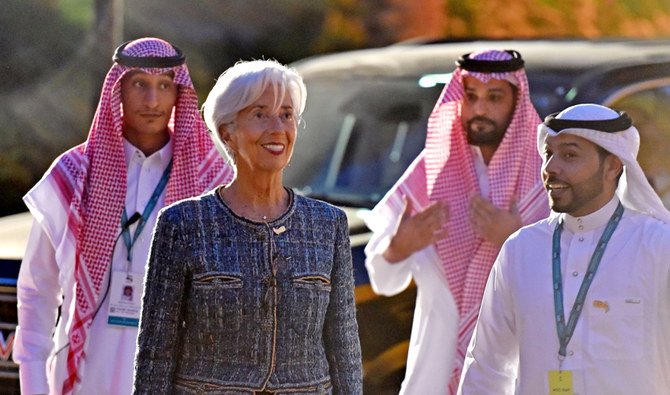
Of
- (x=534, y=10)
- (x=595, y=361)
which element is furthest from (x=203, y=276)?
(x=534, y=10)

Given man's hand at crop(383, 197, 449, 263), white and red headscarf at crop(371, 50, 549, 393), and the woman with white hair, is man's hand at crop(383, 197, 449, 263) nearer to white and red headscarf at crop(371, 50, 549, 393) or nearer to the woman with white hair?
white and red headscarf at crop(371, 50, 549, 393)

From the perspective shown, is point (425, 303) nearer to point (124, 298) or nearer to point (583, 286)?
point (124, 298)

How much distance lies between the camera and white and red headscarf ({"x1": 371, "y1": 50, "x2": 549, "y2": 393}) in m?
7.09

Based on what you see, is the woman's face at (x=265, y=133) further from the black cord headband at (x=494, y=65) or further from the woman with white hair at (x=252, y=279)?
the black cord headband at (x=494, y=65)

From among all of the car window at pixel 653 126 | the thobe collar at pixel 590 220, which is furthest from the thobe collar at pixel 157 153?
the car window at pixel 653 126

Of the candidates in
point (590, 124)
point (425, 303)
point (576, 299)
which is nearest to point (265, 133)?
point (576, 299)

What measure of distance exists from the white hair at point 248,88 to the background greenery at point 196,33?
32.0 feet

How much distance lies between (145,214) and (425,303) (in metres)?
1.51

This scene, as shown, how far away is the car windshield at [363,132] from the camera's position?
8.91 metres

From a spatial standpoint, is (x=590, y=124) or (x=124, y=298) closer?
(x=590, y=124)

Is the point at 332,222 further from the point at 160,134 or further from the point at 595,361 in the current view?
the point at 160,134

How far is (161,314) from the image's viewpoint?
4.54 metres

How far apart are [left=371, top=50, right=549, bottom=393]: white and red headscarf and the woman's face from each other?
8.17ft

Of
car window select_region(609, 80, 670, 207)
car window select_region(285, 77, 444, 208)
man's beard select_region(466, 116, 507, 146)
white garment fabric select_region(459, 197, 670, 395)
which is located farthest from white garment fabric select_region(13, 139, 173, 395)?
car window select_region(609, 80, 670, 207)
